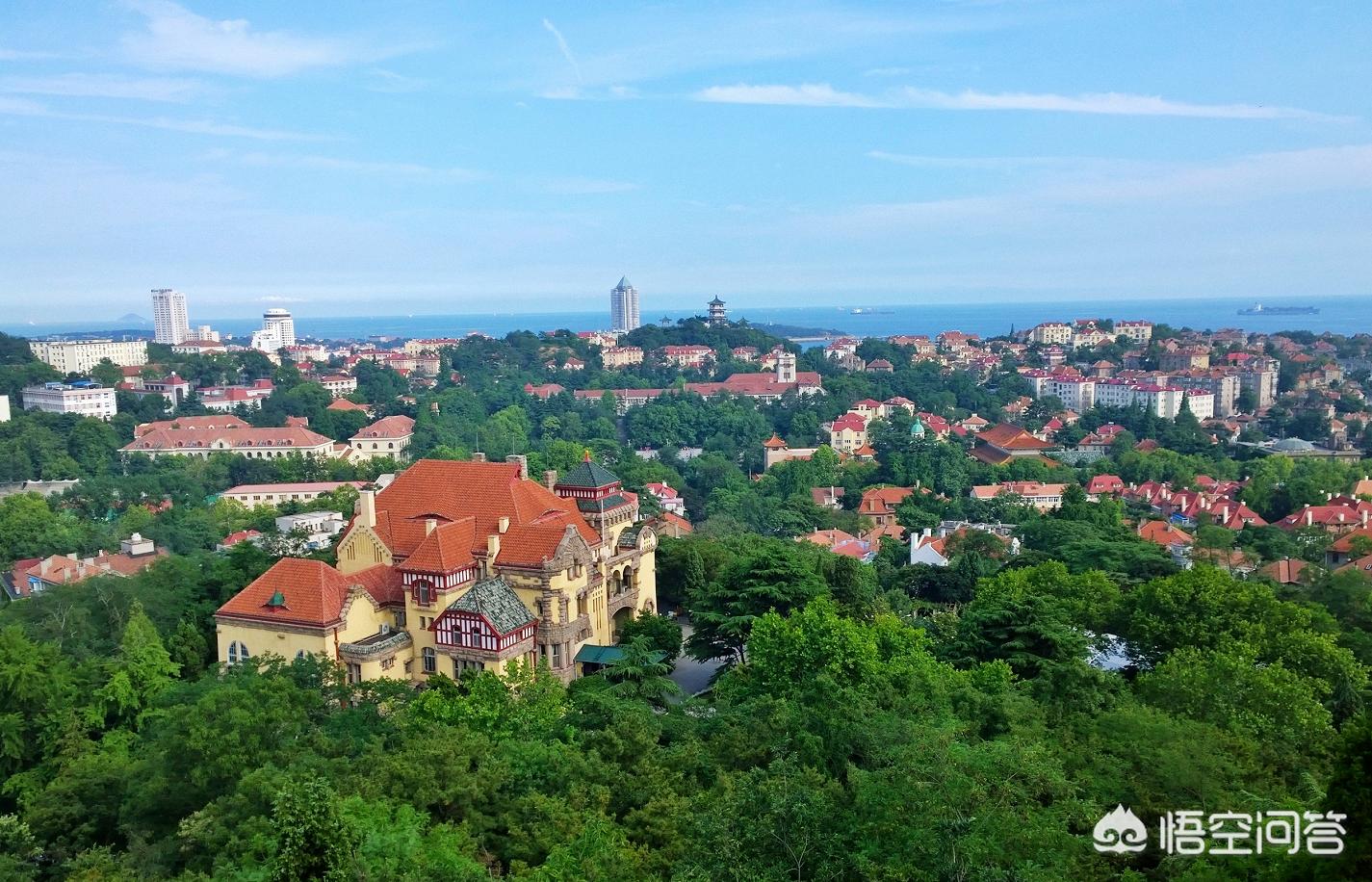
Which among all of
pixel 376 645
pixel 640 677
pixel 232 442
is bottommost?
pixel 232 442

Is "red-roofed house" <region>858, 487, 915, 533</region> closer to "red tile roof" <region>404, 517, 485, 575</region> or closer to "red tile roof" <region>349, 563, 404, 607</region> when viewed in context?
"red tile roof" <region>404, 517, 485, 575</region>

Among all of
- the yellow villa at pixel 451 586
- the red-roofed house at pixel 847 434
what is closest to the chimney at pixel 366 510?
the yellow villa at pixel 451 586

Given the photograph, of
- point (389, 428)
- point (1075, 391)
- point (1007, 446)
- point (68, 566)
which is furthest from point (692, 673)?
point (1075, 391)

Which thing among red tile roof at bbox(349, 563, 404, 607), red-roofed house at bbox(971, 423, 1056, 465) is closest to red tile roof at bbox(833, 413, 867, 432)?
red-roofed house at bbox(971, 423, 1056, 465)

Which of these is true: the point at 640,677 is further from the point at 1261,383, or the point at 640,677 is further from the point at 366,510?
the point at 1261,383

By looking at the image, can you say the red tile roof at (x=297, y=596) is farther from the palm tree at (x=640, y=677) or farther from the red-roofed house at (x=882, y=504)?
the red-roofed house at (x=882, y=504)

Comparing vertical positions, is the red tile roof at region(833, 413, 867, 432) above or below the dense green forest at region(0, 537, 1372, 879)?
below

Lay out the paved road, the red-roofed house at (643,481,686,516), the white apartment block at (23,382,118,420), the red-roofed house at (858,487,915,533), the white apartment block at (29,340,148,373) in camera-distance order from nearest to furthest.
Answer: the paved road → the red-roofed house at (858,487,915,533) → the red-roofed house at (643,481,686,516) → the white apartment block at (23,382,118,420) → the white apartment block at (29,340,148,373)
